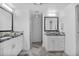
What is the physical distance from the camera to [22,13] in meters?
1.06

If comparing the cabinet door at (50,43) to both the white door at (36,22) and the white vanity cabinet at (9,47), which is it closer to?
the white door at (36,22)

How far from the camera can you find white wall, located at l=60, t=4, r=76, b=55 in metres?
1.25

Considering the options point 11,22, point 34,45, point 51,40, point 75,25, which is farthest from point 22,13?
point 51,40

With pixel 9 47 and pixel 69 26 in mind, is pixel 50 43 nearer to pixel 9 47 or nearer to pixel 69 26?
pixel 69 26

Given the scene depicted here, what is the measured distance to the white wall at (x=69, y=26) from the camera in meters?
1.25

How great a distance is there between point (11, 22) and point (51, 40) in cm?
115

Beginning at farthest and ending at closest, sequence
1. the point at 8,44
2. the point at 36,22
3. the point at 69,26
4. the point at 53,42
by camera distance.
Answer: the point at 53,42 → the point at 69,26 → the point at 36,22 → the point at 8,44

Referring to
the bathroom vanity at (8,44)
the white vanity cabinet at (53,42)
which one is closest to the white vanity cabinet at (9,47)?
the bathroom vanity at (8,44)

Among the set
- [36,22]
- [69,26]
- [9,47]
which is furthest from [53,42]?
[9,47]

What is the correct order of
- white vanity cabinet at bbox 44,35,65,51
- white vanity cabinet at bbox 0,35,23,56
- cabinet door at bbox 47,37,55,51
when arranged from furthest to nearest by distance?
cabinet door at bbox 47,37,55,51 → white vanity cabinet at bbox 44,35,65,51 → white vanity cabinet at bbox 0,35,23,56

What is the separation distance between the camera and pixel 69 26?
1.38m

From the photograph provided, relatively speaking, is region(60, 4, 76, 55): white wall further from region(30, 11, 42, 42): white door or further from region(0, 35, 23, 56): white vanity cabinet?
region(0, 35, 23, 56): white vanity cabinet

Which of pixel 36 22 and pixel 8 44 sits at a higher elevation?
pixel 36 22

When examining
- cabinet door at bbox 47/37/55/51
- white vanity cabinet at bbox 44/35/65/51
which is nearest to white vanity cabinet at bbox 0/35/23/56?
white vanity cabinet at bbox 44/35/65/51
